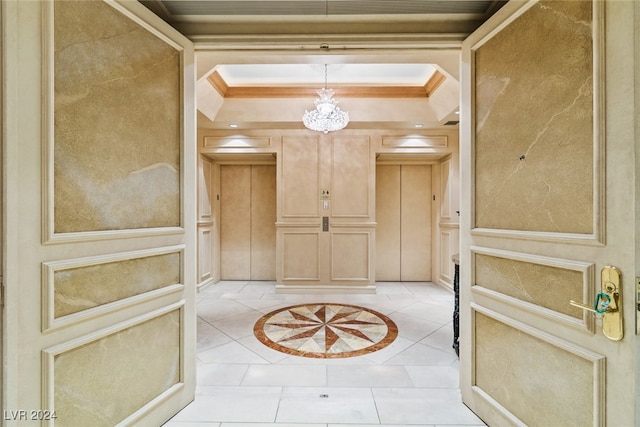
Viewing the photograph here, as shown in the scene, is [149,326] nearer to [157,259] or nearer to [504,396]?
[157,259]

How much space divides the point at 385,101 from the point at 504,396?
12.5 feet

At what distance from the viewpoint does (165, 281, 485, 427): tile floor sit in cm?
184

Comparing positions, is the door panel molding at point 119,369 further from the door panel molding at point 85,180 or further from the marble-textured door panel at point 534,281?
the marble-textured door panel at point 534,281

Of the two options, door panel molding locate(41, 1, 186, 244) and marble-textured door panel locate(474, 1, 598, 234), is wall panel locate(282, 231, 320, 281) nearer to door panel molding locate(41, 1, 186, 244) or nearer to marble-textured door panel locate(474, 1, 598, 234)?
door panel molding locate(41, 1, 186, 244)

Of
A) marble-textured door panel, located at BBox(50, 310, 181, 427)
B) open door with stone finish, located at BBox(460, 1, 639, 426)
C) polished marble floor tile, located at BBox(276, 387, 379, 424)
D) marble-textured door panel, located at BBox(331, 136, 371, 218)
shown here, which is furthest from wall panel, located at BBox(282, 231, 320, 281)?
open door with stone finish, located at BBox(460, 1, 639, 426)

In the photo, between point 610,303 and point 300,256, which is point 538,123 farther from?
point 300,256

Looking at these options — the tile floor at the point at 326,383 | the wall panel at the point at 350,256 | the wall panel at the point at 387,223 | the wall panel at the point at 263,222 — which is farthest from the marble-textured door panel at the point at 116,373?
the wall panel at the point at 387,223

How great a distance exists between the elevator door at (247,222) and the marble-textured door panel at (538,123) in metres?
4.26

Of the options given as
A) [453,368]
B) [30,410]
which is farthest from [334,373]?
[30,410]

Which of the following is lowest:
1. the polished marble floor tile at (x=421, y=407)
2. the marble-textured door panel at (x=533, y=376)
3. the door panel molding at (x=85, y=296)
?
the polished marble floor tile at (x=421, y=407)

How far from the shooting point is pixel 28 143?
1190 mm

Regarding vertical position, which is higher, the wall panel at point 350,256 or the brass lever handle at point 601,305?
the brass lever handle at point 601,305

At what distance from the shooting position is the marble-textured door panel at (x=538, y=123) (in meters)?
1.27

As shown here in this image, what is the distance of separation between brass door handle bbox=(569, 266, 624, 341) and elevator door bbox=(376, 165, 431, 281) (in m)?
4.31
